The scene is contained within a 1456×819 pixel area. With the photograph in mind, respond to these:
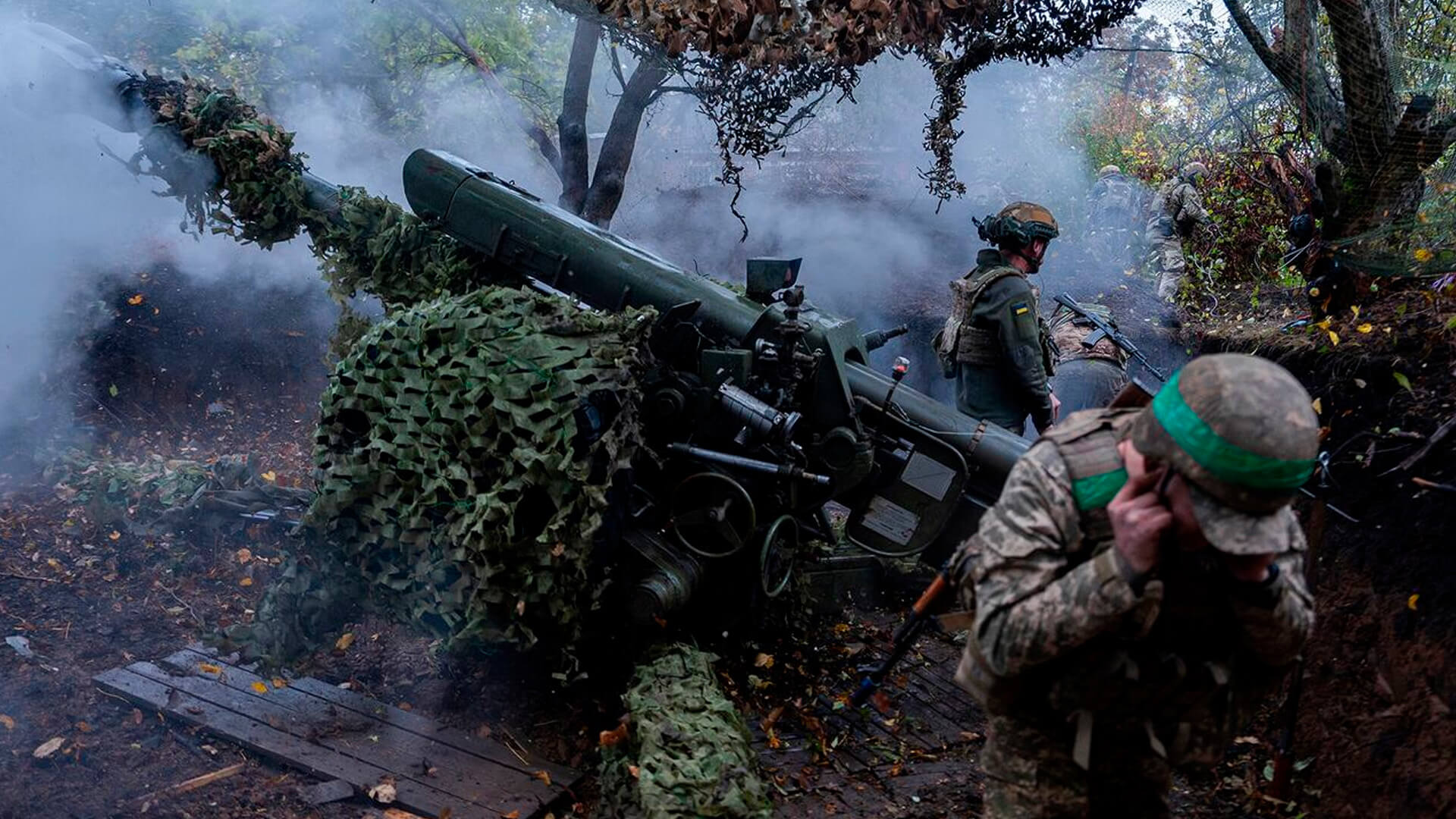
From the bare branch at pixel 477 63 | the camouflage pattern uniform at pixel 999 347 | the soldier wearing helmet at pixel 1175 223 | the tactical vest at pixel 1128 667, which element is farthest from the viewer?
the soldier wearing helmet at pixel 1175 223

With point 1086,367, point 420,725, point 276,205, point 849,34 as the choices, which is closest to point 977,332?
point 1086,367

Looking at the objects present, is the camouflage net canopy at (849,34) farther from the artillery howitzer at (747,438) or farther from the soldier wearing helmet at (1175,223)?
the soldier wearing helmet at (1175,223)

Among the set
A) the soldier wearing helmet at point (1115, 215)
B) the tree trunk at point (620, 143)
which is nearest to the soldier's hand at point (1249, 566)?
the tree trunk at point (620, 143)

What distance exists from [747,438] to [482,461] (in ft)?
4.33

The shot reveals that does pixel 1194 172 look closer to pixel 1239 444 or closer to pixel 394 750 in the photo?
pixel 394 750

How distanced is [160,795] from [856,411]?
377 cm

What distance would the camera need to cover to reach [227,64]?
1145 centimetres

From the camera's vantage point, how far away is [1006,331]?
653 centimetres

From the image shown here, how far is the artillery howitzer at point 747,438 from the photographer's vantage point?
5.25m

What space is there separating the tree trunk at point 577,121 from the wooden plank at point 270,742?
5112mm

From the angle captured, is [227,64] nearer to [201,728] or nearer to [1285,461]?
[201,728]

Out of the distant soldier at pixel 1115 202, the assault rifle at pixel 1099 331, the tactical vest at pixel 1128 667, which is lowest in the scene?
the tactical vest at pixel 1128 667

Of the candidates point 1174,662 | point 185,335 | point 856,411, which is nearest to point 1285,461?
point 1174,662

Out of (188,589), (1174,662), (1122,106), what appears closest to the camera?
(1174,662)
